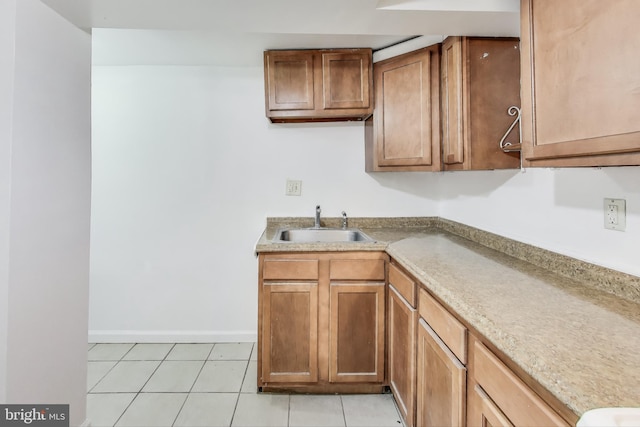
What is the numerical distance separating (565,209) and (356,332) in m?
1.18

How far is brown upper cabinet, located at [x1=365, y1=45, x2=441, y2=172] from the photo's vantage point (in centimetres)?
200

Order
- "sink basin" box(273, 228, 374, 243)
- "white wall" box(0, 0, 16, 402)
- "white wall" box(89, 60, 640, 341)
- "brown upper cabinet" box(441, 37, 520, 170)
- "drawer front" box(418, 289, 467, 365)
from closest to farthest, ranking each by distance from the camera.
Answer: "drawer front" box(418, 289, 467, 365), "white wall" box(0, 0, 16, 402), "brown upper cabinet" box(441, 37, 520, 170), "sink basin" box(273, 228, 374, 243), "white wall" box(89, 60, 640, 341)

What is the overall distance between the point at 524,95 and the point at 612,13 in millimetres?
334

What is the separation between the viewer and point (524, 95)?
A: 3.74 feet

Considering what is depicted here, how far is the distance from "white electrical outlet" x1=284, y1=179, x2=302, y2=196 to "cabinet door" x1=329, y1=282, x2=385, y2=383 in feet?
3.09

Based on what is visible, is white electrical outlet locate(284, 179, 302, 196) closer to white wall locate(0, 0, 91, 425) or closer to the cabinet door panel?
the cabinet door panel

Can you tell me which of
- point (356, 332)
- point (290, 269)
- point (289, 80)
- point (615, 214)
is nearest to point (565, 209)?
point (615, 214)

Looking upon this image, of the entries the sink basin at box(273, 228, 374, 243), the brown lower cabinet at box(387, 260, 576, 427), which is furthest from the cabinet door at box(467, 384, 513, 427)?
the sink basin at box(273, 228, 374, 243)

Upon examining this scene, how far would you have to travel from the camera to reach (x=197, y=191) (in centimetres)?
269

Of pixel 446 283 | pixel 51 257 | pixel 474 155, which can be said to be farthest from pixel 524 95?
pixel 51 257

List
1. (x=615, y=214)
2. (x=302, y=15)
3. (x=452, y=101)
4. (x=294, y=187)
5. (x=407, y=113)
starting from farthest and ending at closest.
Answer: (x=294, y=187)
(x=407, y=113)
(x=452, y=101)
(x=302, y=15)
(x=615, y=214)

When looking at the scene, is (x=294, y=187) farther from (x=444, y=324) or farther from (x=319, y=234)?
(x=444, y=324)

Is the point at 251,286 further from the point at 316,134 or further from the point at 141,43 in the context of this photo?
the point at 141,43

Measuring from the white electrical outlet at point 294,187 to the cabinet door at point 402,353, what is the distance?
1.12 m
